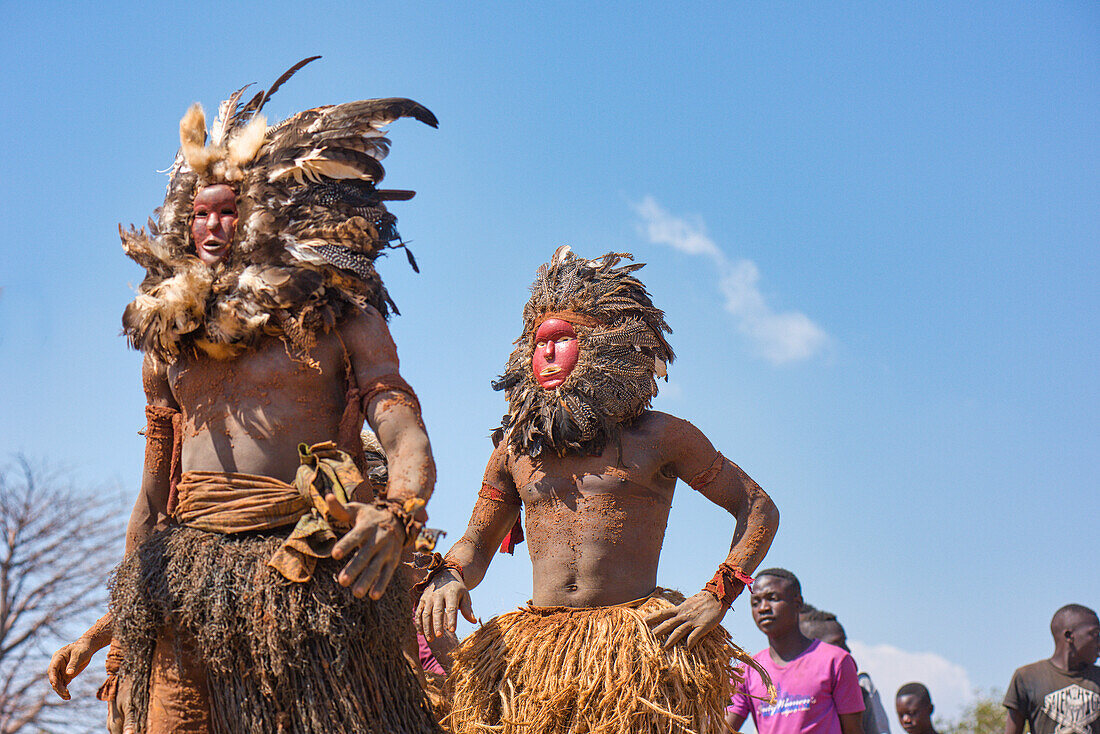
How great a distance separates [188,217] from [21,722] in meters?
12.2

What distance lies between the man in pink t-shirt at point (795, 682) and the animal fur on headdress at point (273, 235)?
11.0ft

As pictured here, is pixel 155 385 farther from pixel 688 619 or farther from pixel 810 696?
pixel 810 696

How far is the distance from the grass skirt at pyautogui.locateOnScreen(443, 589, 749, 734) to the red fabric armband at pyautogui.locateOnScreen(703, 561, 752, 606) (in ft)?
0.49

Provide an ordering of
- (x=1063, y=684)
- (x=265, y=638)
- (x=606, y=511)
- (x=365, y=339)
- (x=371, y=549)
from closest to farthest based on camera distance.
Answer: (x=371, y=549) → (x=265, y=638) → (x=365, y=339) → (x=606, y=511) → (x=1063, y=684)

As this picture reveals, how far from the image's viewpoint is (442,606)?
4.41m

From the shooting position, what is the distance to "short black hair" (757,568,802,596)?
22.2 ft

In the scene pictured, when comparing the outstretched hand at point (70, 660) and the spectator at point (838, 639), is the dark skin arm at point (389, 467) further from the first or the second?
the spectator at point (838, 639)

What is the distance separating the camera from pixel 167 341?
3.58 meters

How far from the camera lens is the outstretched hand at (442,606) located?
439 centimetres

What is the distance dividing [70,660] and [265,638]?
98 centimetres

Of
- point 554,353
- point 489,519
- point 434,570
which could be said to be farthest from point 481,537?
point 554,353

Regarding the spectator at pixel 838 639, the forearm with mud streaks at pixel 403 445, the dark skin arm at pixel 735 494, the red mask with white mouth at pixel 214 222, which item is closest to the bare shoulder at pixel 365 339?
the forearm with mud streaks at pixel 403 445

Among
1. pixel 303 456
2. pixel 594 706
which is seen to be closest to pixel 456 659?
pixel 594 706

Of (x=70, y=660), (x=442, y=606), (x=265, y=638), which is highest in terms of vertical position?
(x=442, y=606)
